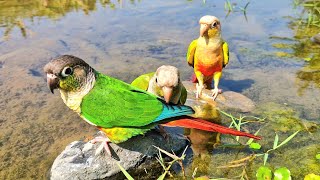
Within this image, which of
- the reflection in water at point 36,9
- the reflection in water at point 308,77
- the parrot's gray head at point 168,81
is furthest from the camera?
the reflection in water at point 36,9

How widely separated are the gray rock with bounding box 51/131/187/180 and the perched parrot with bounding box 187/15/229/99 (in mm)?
1328

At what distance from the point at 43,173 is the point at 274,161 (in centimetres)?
183

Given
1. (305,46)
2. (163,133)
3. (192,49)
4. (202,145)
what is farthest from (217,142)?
(305,46)

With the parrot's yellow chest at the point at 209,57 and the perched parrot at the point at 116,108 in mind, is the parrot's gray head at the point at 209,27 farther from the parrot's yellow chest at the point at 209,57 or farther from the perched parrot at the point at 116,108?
the perched parrot at the point at 116,108

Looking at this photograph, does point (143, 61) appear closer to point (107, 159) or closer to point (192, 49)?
point (192, 49)

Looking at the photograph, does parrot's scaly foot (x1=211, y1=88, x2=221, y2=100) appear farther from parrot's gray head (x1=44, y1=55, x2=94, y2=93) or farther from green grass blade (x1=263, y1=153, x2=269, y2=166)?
parrot's gray head (x1=44, y1=55, x2=94, y2=93)

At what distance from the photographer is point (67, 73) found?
247 cm

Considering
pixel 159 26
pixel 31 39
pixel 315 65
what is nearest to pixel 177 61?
pixel 159 26

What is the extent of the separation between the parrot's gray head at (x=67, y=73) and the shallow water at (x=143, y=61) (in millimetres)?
774

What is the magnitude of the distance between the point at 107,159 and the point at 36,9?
5.24 m

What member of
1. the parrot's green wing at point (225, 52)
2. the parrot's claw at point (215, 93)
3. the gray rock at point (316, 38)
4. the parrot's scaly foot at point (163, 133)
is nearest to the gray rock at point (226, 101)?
the parrot's claw at point (215, 93)

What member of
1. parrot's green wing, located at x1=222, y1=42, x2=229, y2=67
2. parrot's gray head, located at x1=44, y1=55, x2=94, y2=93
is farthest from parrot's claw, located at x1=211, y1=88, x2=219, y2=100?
parrot's gray head, located at x1=44, y1=55, x2=94, y2=93

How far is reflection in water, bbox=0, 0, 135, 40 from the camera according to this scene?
636 centimetres

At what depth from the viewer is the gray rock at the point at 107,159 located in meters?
2.65
